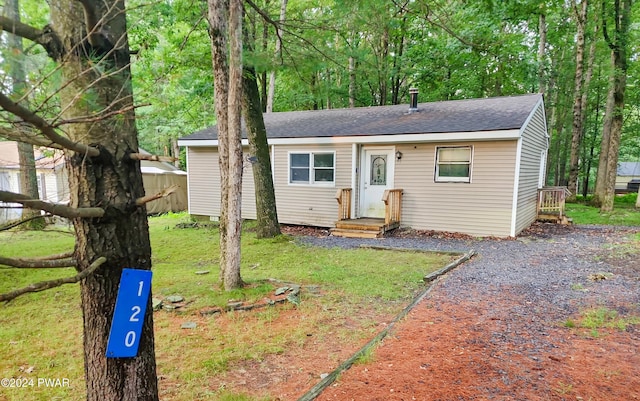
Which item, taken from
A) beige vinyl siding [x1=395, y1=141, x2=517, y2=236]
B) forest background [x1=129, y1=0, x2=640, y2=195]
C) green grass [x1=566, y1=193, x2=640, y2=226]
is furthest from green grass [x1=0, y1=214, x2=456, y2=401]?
green grass [x1=566, y1=193, x2=640, y2=226]

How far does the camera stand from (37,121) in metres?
1.03

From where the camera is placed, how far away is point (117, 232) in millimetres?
1528

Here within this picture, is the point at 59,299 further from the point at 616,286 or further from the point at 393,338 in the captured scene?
the point at 616,286

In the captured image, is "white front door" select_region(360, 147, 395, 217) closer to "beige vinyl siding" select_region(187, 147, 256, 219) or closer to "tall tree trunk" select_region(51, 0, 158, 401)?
"beige vinyl siding" select_region(187, 147, 256, 219)

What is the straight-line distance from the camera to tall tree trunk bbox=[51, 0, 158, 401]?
4.55ft

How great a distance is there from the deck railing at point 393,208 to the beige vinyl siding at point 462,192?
158 mm

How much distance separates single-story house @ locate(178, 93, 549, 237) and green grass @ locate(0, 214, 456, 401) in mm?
2567

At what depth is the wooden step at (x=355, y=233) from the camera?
8.74 metres

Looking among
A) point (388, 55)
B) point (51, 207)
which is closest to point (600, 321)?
point (51, 207)

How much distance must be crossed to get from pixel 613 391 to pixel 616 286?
9.82 feet

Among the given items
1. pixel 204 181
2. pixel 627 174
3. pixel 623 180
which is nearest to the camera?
pixel 204 181

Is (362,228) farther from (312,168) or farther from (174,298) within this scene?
(174,298)

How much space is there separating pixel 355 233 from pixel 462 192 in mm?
2844

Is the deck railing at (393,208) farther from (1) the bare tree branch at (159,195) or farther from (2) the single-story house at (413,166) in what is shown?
(1) the bare tree branch at (159,195)
